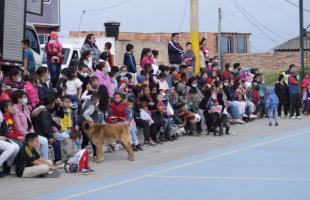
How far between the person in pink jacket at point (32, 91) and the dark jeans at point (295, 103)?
1466 cm

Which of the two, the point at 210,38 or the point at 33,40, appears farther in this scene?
the point at 210,38

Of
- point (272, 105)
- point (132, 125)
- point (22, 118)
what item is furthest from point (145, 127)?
point (272, 105)

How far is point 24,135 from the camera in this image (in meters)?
15.3

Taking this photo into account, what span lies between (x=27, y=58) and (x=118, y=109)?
366 cm

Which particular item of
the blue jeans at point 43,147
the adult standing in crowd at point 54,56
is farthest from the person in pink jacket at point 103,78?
the blue jeans at point 43,147

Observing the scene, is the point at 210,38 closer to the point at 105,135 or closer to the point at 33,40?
the point at 33,40

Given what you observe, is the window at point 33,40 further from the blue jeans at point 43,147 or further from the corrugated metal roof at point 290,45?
the corrugated metal roof at point 290,45

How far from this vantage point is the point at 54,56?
21.4 meters

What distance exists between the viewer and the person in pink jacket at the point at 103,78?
19922mm

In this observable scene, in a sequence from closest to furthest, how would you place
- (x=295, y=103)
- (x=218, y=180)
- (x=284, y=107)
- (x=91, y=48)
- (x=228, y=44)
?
(x=218, y=180)
(x=91, y=48)
(x=295, y=103)
(x=284, y=107)
(x=228, y=44)

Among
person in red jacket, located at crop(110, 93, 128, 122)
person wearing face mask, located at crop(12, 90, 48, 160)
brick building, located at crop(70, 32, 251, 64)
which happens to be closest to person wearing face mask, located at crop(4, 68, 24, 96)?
person wearing face mask, located at crop(12, 90, 48, 160)

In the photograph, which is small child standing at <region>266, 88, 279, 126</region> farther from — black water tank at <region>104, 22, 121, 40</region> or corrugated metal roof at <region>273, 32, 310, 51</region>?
corrugated metal roof at <region>273, 32, 310, 51</region>

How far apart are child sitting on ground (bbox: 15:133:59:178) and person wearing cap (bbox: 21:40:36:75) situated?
604 cm

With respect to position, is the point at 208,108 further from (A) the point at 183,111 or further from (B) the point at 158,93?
(B) the point at 158,93
